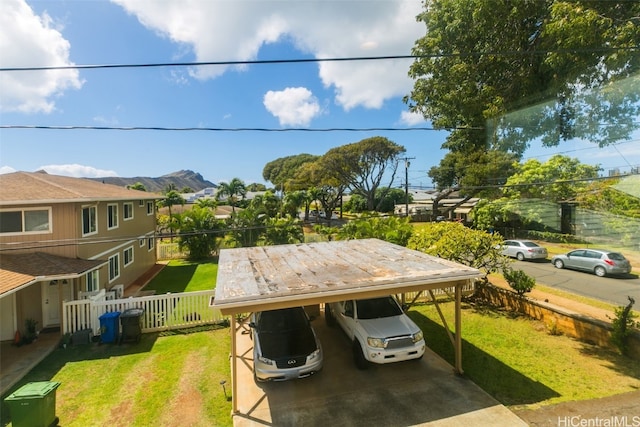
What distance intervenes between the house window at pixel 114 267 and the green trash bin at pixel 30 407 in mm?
9714

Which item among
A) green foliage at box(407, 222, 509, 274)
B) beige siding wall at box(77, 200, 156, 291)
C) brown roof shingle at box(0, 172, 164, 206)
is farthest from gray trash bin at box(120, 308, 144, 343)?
green foliage at box(407, 222, 509, 274)

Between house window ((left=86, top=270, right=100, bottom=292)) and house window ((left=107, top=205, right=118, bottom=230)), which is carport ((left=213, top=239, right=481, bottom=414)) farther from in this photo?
house window ((left=107, top=205, right=118, bottom=230))

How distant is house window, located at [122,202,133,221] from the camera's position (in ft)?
54.7

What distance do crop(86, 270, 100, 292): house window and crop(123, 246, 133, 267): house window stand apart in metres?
3.77

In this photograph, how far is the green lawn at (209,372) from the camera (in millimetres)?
6303

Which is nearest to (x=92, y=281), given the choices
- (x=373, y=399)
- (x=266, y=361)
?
(x=266, y=361)

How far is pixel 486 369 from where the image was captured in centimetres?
744

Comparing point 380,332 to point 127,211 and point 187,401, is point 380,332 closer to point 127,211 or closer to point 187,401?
point 187,401

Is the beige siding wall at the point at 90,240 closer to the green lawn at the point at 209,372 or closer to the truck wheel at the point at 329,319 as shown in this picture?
the green lawn at the point at 209,372

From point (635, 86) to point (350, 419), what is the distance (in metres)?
9.62

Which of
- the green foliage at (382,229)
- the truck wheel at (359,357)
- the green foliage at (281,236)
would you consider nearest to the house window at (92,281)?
the truck wheel at (359,357)

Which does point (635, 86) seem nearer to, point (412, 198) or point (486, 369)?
point (486, 369)

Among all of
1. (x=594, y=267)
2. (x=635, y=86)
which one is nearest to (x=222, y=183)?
(x=594, y=267)

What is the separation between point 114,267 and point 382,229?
42.8 ft
